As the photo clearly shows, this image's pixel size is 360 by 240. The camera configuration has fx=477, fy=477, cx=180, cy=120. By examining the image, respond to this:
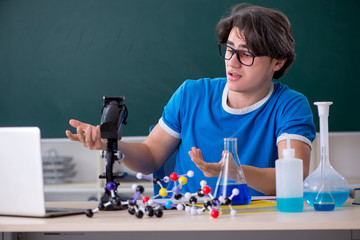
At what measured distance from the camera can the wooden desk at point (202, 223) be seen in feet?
3.14

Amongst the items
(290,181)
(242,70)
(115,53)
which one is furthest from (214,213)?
(115,53)

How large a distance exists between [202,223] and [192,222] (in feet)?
0.09

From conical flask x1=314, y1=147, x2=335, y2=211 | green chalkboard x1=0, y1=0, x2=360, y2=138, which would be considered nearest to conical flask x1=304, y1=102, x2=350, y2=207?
conical flask x1=314, y1=147, x2=335, y2=211

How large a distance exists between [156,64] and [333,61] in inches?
54.4

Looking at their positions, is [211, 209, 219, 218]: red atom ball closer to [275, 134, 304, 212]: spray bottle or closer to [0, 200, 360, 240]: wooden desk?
[0, 200, 360, 240]: wooden desk

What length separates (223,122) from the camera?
6.08 feet

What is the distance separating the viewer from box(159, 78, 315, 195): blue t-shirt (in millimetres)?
1781

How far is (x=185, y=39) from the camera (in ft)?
12.4

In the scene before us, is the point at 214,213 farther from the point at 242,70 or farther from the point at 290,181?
the point at 242,70

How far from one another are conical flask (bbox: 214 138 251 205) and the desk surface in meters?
0.09

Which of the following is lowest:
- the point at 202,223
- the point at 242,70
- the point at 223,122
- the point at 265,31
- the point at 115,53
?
the point at 202,223

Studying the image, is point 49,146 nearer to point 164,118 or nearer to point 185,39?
point 185,39

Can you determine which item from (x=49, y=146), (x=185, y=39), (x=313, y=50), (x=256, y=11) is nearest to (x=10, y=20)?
(x=49, y=146)

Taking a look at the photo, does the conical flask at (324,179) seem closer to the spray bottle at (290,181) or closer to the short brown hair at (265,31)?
the spray bottle at (290,181)
